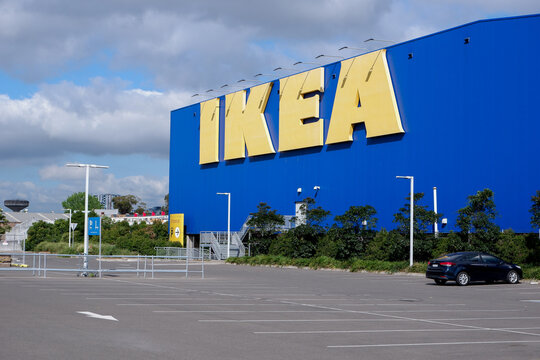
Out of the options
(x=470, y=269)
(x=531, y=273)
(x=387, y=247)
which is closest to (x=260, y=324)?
(x=470, y=269)

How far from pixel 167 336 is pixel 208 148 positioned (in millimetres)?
59628

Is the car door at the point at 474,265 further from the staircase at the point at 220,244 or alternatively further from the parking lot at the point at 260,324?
the staircase at the point at 220,244

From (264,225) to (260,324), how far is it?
44.3m

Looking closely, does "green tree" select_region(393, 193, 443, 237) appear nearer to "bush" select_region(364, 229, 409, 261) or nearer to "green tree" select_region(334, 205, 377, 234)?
"bush" select_region(364, 229, 409, 261)

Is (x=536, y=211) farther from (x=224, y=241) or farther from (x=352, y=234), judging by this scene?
(x=224, y=241)

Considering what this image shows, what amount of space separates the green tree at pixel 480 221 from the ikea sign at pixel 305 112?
10.1 metres

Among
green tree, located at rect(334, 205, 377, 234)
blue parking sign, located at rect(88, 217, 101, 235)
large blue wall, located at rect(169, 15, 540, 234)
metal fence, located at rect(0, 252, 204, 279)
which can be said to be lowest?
metal fence, located at rect(0, 252, 204, 279)

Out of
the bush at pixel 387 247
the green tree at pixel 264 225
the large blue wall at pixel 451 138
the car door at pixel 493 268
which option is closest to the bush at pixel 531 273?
the car door at pixel 493 268

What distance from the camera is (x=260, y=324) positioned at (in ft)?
47.3

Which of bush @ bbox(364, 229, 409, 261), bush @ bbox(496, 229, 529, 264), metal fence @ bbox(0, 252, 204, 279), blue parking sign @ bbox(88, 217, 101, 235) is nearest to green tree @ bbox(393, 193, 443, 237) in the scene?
bush @ bbox(364, 229, 409, 261)

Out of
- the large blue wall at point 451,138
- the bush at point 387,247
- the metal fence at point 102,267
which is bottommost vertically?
the metal fence at point 102,267

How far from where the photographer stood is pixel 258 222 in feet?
191

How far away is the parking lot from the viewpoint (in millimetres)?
10631

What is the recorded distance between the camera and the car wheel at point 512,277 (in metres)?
31.8
